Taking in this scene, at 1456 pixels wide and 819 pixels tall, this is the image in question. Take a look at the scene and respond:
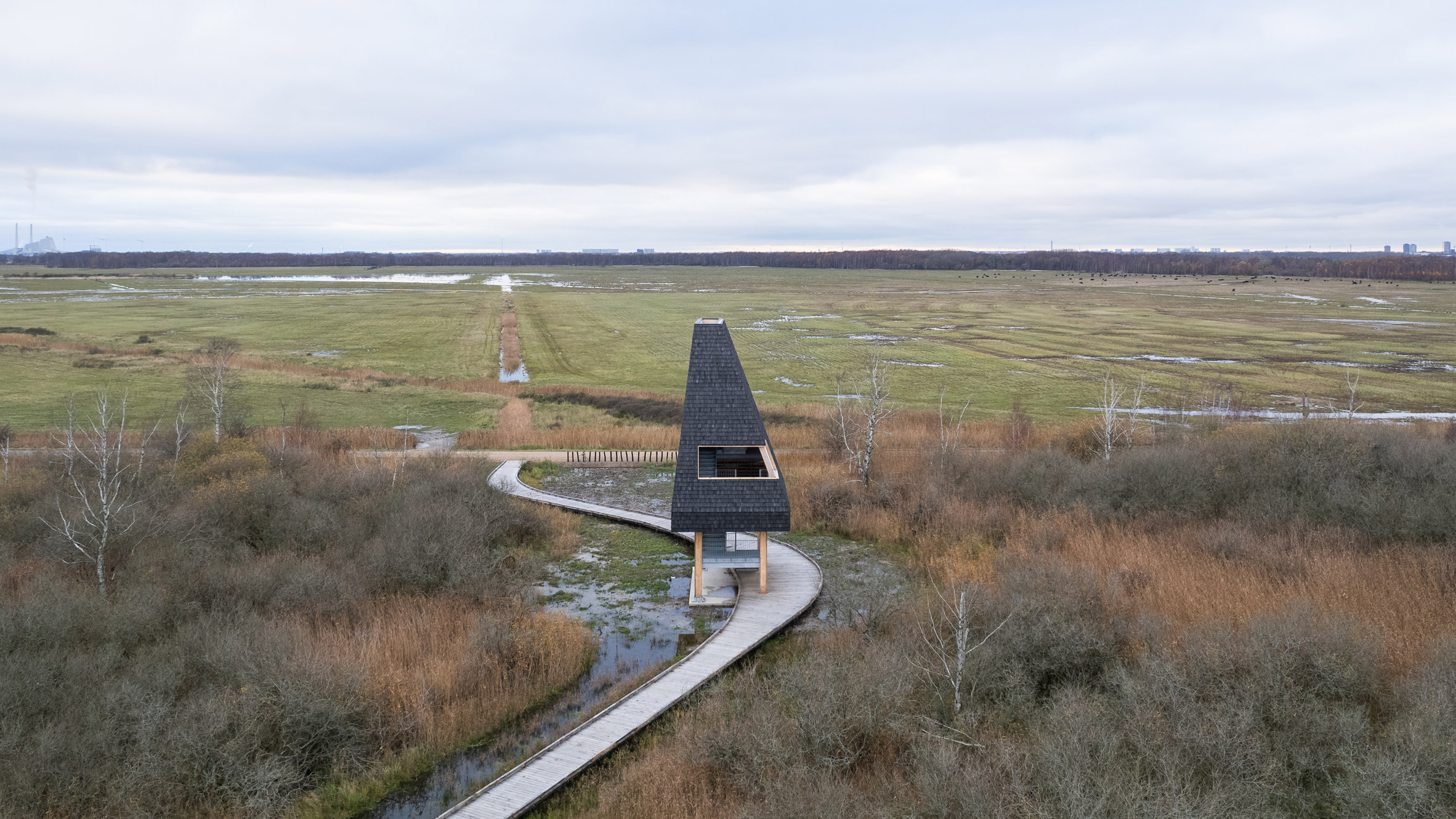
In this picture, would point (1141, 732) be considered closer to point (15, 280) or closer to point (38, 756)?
point (38, 756)

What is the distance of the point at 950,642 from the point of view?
55.6ft

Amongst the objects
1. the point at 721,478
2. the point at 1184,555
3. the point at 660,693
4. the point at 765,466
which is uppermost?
the point at 765,466

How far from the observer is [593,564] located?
26156 mm

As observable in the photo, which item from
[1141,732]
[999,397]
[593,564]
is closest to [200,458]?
[593,564]

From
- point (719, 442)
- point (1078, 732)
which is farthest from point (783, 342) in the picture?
point (1078, 732)

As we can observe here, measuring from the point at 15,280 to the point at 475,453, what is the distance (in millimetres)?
186370

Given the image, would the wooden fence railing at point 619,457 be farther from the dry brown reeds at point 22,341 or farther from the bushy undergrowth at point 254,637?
the dry brown reeds at point 22,341

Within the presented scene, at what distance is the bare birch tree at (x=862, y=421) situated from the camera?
33.0m

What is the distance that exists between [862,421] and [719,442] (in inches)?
798

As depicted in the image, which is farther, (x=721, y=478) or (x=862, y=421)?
(x=862, y=421)

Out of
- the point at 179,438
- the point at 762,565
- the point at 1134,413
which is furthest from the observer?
the point at 1134,413

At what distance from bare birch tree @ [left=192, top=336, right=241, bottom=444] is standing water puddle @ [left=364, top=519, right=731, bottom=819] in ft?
50.7

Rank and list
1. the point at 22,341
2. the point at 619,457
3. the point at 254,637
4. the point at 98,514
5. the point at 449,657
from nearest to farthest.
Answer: the point at 254,637 → the point at 449,657 → the point at 98,514 → the point at 619,457 → the point at 22,341

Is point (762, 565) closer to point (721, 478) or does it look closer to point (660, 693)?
point (721, 478)
